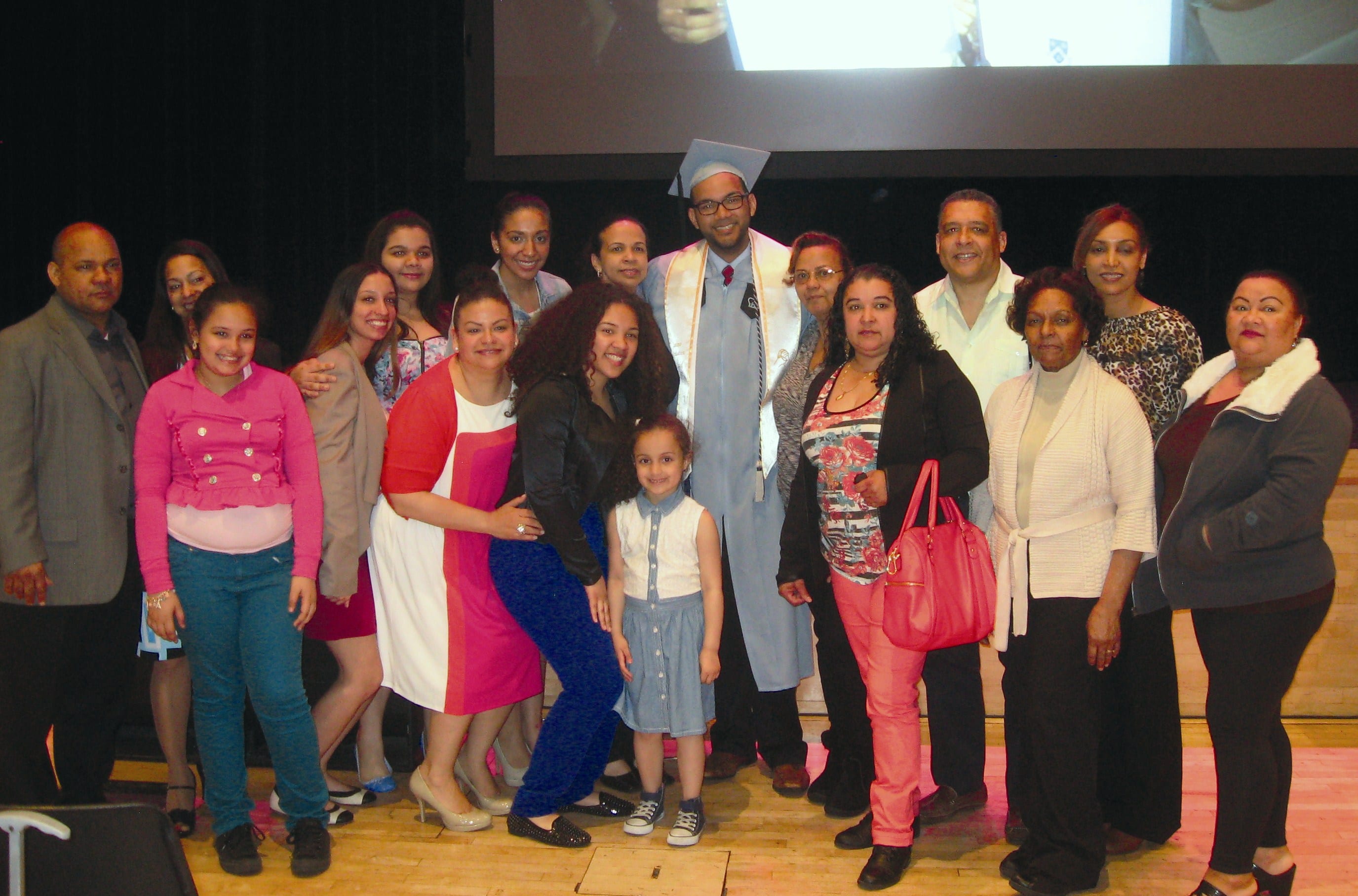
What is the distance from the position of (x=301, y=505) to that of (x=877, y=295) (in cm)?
156

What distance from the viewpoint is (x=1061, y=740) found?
2.43 meters

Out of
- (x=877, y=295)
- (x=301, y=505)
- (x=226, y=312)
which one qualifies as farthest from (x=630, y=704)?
(x=226, y=312)

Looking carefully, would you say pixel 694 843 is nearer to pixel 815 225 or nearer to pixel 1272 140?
pixel 815 225

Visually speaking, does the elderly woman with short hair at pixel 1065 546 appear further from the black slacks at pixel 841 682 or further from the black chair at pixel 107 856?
the black chair at pixel 107 856

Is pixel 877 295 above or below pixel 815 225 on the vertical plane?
below

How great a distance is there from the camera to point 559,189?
208 inches

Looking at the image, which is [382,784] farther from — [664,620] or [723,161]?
[723,161]

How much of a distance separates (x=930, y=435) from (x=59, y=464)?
2208 mm

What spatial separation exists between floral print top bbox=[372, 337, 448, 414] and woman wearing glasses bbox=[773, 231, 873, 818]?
1031mm

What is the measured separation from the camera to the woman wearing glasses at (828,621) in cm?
293

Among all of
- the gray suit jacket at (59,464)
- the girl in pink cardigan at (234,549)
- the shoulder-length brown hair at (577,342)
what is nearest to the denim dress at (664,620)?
the shoulder-length brown hair at (577,342)

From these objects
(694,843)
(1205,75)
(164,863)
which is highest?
(1205,75)

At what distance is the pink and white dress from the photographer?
274 centimetres

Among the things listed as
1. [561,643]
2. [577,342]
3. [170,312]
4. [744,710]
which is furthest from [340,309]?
[744,710]
